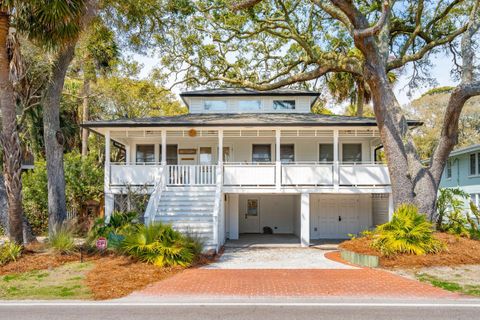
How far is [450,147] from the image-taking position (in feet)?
49.4

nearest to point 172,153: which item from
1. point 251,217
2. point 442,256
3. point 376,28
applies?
point 251,217

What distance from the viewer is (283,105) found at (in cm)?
2219

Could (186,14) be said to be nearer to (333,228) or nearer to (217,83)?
(217,83)

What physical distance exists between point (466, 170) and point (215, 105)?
16365 mm

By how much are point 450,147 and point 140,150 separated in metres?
13.7

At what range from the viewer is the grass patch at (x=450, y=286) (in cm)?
911

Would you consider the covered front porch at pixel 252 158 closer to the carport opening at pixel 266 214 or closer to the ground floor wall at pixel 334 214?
the ground floor wall at pixel 334 214

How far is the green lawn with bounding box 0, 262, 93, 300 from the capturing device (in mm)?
8961

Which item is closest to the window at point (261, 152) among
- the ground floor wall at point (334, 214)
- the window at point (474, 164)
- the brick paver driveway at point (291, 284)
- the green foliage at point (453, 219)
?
the ground floor wall at point (334, 214)

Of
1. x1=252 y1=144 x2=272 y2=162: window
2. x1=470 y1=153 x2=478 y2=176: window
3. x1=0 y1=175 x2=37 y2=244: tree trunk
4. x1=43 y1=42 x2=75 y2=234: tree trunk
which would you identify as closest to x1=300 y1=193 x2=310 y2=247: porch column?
x1=252 y1=144 x2=272 y2=162: window

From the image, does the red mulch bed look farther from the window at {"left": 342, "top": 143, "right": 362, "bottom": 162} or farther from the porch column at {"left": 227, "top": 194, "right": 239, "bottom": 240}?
the window at {"left": 342, "top": 143, "right": 362, "bottom": 162}

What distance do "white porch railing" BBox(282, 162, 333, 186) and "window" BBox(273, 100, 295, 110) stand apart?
17.9 ft
